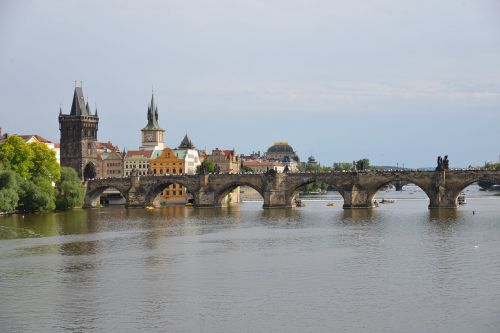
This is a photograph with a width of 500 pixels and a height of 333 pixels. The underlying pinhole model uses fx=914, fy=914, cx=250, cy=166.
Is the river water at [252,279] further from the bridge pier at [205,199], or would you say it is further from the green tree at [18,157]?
the bridge pier at [205,199]

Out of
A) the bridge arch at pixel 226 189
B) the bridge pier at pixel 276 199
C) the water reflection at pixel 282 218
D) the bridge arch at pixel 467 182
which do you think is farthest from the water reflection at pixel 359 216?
the bridge arch at pixel 226 189

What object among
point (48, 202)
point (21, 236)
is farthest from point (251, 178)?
point (21, 236)

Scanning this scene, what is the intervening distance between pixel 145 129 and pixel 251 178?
61.3m

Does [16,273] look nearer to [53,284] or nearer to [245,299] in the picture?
[53,284]

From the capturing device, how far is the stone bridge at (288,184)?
346ft

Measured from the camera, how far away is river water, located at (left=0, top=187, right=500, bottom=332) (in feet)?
123

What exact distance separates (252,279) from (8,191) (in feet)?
174

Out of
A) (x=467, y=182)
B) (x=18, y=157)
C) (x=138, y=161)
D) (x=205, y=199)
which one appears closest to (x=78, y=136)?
(x=138, y=161)

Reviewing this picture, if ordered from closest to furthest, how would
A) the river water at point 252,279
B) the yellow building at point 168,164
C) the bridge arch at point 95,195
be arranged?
the river water at point 252,279, the bridge arch at point 95,195, the yellow building at point 168,164

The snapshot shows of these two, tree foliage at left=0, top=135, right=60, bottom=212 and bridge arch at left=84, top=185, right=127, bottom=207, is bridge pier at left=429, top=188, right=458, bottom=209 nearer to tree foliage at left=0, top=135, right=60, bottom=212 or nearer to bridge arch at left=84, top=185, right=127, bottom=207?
tree foliage at left=0, top=135, right=60, bottom=212

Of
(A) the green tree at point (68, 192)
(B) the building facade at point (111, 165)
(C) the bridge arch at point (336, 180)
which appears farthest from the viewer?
(B) the building facade at point (111, 165)

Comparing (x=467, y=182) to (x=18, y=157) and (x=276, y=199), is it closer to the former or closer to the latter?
(x=276, y=199)

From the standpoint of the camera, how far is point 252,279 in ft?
155

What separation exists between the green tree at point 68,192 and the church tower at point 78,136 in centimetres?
3133
